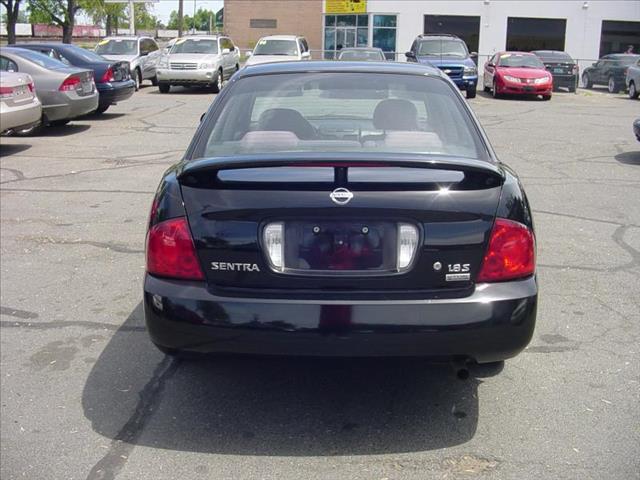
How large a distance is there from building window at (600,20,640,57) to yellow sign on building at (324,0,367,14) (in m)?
14.3

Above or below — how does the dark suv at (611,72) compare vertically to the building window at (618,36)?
below

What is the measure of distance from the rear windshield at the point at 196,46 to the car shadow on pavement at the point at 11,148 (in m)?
12.0


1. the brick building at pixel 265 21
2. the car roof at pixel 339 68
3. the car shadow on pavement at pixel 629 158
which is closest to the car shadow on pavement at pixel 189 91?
the car shadow on pavement at pixel 629 158

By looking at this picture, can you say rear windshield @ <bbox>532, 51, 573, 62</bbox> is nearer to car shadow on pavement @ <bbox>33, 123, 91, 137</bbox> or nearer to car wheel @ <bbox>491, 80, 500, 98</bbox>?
car wheel @ <bbox>491, 80, 500, 98</bbox>

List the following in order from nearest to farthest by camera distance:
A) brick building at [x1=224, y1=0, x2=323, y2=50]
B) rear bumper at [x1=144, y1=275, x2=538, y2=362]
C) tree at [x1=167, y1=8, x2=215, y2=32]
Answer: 1. rear bumper at [x1=144, y1=275, x2=538, y2=362]
2. brick building at [x1=224, y1=0, x2=323, y2=50]
3. tree at [x1=167, y1=8, x2=215, y2=32]

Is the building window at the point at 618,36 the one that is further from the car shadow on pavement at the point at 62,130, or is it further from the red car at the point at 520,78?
the car shadow on pavement at the point at 62,130

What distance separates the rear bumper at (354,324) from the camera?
11.0ft

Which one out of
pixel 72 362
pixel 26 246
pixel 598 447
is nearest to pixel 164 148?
pixel 26 246

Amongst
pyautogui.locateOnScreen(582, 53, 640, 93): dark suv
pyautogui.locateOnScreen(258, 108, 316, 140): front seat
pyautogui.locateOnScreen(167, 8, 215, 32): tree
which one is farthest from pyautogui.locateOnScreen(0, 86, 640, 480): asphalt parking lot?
pyautogui.locateOnScreen(167, 8, 215, 32): tree

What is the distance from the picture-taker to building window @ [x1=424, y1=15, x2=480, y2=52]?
150ft

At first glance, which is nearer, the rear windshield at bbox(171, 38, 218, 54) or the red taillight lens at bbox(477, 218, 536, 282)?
the red taillight lens at bbox(477, 218, 536, 282)

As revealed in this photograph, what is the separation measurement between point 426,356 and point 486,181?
2.71ft

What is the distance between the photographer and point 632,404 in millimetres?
3998

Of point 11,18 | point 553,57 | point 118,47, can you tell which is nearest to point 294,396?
point 118,47
